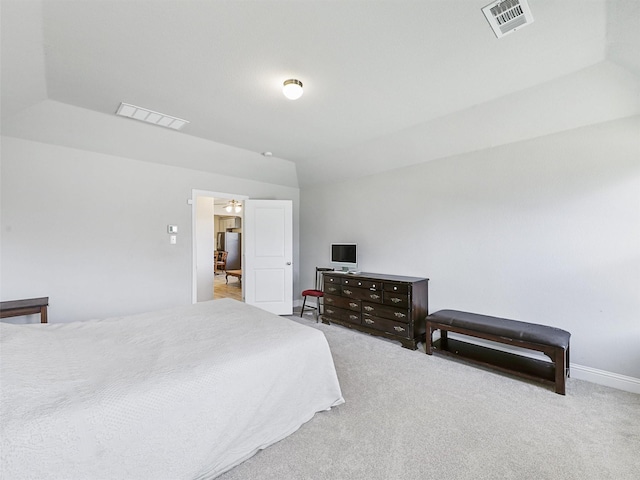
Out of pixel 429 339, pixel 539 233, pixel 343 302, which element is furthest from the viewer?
pixel 343 302

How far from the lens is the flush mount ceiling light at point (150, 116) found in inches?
117

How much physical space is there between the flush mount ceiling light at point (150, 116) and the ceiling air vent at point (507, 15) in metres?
3.01

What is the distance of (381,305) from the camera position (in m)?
3.83

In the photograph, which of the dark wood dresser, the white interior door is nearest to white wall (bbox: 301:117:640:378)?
the dark wood dresser

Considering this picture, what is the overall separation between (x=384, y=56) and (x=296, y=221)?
4018 millimetres

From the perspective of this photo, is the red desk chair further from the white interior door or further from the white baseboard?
the white baseboard

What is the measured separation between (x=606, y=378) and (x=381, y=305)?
7.19 feet

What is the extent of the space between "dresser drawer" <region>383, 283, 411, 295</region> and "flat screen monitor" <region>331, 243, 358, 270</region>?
2.96ft

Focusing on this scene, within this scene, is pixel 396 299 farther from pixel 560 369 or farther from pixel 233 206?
pixel 233 206

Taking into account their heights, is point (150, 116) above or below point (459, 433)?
above

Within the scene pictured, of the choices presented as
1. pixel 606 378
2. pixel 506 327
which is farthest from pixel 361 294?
pixel 606 378

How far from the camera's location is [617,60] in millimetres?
2168

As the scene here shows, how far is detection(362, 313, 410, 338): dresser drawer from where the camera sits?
3568 mm

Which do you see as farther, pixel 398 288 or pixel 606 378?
pixel 398 288
